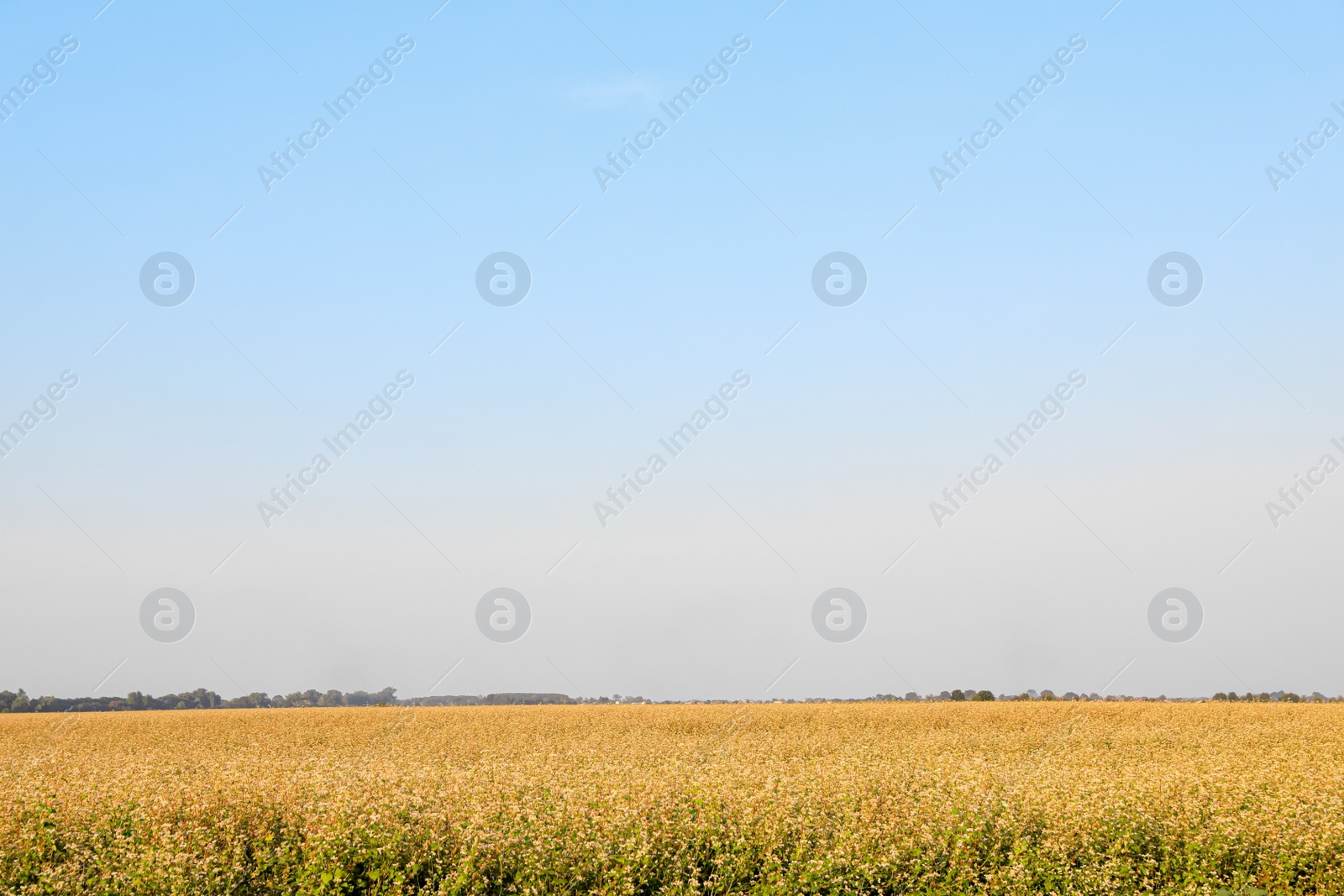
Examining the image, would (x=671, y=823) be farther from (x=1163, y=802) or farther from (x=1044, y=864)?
(x=1163, y=802)

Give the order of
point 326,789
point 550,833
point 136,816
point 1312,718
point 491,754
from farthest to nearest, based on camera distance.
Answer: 1. point 1312,718
2. point 491,754
3. point 326,789
4. point 136,816
5. point 550,833

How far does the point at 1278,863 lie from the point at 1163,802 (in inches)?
72.3

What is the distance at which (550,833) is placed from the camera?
12.4 metres

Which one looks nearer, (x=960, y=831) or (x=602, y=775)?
(x=960, y=831)

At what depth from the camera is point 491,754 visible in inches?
968

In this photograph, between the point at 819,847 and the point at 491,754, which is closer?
the point at 819,847

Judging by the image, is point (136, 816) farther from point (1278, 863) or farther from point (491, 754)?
point (1278, 863)

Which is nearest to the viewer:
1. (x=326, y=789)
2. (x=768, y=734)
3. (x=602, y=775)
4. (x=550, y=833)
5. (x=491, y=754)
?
(x=550, y=833)

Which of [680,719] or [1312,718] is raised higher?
[1312,718]

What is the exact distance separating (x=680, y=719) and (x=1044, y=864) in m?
23.9

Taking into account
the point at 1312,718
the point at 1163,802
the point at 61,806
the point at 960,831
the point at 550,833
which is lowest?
the point at 61,806

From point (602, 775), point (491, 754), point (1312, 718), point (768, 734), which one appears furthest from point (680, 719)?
point (1312, 718)

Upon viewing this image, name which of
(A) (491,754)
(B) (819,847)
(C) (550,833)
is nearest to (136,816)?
(C) (550,833)

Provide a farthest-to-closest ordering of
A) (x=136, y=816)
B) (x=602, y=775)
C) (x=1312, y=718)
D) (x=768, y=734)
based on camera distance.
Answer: (x=1312, y=718), (x=768, y=734), (x=602, y=775), (x=136, y=816)
